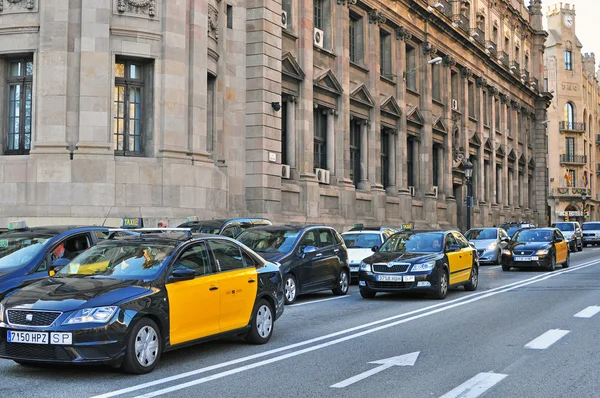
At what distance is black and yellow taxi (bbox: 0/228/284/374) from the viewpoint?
26.0ft

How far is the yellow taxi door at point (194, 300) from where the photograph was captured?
29.1 feet

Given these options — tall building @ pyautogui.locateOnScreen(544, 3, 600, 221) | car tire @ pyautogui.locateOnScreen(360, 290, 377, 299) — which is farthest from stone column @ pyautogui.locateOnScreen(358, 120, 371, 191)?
tall building @ pyautogui.locateOnScreen(544, 3, 600, 221)

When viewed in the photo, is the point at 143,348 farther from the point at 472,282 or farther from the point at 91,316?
the point at 472,282

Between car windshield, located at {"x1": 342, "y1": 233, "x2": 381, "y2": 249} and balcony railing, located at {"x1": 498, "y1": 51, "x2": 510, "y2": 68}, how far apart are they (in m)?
42.1

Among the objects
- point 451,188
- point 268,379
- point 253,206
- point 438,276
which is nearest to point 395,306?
point 438,276

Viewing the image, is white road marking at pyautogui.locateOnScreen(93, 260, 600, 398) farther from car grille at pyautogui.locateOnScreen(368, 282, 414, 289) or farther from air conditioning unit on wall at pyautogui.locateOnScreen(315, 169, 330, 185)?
air conditioning unit on wall at pyautogui.locateOnScreen(315, 169, 330, 185)

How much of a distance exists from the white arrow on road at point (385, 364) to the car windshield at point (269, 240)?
6880 millimetres

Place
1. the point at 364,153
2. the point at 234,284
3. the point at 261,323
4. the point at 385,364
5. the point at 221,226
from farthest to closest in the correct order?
the point at 364,153, the point at 221,226, the point at 261,323, the point at 234,284, the point at 385,364

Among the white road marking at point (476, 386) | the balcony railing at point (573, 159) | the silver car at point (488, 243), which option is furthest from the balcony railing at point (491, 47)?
the white road marking at point (476, 386)

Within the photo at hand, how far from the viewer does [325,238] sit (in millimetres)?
17703

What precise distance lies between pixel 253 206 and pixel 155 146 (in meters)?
5.90

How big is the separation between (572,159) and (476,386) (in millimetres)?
87096

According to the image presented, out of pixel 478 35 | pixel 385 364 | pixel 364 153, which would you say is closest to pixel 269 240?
pixel 385 364

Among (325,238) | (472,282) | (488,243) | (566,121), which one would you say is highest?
(566,121)
